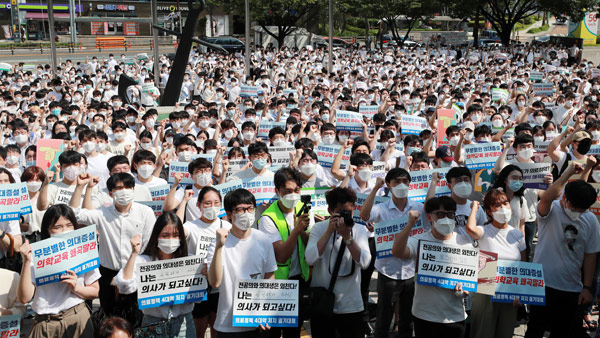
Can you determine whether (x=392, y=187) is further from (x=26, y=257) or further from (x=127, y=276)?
(x=26, y=257)

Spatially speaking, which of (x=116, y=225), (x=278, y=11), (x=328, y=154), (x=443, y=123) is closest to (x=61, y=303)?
(x=116, y=225)

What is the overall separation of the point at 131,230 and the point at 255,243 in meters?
1.44

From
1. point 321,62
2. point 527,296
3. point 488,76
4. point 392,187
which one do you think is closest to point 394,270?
point 392,187

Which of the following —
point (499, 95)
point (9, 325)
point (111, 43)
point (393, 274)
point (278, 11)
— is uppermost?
point (278, 11)

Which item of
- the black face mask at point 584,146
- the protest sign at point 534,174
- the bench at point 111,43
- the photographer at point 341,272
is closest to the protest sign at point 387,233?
the photographer at point 341,272

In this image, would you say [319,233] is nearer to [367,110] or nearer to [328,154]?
[328,154]

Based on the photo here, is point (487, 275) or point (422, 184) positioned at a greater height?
point (422, 184)

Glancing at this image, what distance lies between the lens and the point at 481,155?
27.8 feet

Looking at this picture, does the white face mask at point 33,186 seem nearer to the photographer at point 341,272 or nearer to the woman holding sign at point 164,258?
the woman holding sign at point 164,258

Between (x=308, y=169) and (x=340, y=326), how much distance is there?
262cm

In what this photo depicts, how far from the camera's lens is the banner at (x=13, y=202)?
6.09 metres

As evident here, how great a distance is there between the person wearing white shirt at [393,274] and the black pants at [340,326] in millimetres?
808

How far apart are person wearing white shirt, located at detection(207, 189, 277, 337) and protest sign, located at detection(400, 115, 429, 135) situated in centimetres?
631

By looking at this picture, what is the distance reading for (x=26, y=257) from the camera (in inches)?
172
